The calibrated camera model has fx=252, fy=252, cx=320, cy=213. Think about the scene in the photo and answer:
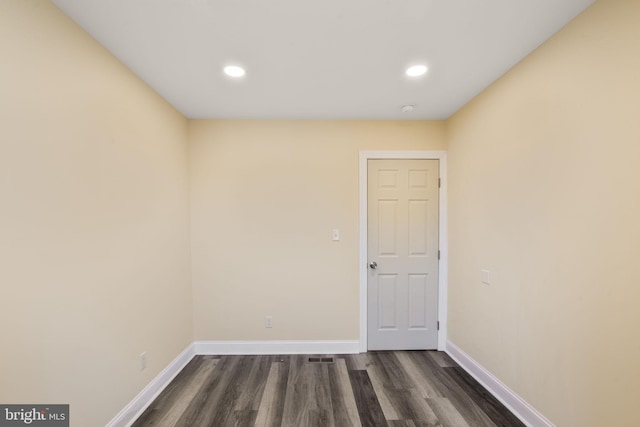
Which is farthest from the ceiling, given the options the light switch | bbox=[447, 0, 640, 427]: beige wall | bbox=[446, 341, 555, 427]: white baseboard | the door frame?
bbox=[446, 341, 555, 427]: white baseboard

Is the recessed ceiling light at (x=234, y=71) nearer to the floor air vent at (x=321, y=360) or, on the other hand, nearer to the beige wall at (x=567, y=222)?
the beige wall at (x=567, y=222)

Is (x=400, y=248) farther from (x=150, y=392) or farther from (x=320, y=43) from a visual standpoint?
(x=150, y=392)

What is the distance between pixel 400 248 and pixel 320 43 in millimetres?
2098

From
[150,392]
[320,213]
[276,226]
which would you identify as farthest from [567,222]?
[150,392]

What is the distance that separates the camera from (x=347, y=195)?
109 inches

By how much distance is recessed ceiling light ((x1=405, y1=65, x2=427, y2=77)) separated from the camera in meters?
1.80

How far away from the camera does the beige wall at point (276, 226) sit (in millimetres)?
2725

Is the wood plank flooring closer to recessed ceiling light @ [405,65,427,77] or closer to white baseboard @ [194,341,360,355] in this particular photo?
white baseboard @ [194,341,360,355]

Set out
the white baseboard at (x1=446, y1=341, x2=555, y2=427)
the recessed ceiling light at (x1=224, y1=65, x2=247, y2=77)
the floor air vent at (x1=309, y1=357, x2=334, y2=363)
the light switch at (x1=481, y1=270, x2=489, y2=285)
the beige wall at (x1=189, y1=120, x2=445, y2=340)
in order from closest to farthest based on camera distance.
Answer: the white baseboard at (x1=446, y1=341, x2=555, y2=427) → the recessed ceiling light at (x1=224, y1=65, x2=247, y2=77) → the light switch at (x1=481, y1=270, x2=489, y2=285) → the floor air vent at (x1=309, y1=357, x2=334, y2=363) → the beige wall at (x1=189, y1=120, x2=445, y2=340)

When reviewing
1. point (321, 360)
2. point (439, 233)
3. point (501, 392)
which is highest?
point (439, 233)

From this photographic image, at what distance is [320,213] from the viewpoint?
276cm

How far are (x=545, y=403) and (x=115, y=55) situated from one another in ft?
11.8

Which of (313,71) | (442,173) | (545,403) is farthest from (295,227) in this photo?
(545,403)

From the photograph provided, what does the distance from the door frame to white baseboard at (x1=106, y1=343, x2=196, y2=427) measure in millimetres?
1836
